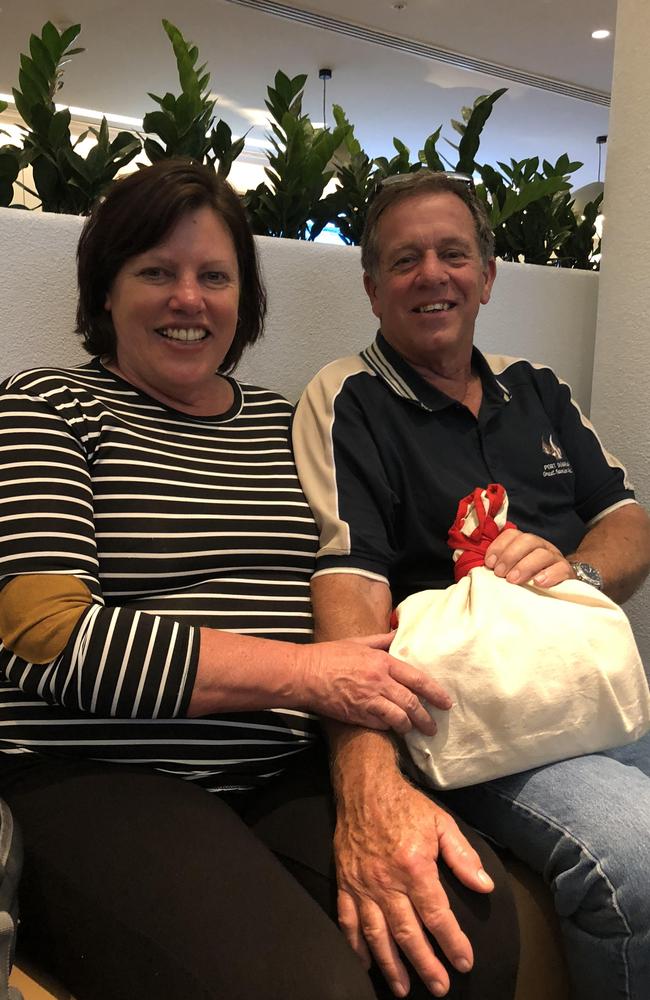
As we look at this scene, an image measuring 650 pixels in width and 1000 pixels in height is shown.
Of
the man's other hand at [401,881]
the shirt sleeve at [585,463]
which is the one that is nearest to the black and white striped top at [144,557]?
the man's other hand at [401,881]

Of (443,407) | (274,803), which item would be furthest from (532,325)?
(274,803)

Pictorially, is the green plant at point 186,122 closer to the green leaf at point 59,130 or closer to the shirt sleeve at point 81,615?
the green leaf at point 59,130

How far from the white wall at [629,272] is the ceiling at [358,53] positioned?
428cm

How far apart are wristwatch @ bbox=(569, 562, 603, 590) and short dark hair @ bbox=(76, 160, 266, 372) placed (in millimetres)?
858

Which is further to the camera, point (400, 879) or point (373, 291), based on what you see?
point (373, 291)

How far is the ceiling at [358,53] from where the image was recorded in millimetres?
5707

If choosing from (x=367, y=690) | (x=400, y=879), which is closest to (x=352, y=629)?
(x=367, y=690)

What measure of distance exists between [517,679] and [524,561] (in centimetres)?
23

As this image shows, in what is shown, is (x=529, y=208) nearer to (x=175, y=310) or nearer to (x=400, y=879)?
(x=175, y=310)

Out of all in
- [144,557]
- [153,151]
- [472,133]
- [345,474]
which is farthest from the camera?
[472,133]

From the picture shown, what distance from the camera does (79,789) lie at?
1113 mm

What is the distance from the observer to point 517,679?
117 centimetres

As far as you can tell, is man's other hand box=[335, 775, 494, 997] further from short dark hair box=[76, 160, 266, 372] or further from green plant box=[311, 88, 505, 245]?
green plant box=[311, 88, 505, 245]

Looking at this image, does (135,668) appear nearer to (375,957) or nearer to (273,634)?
(273,634)
